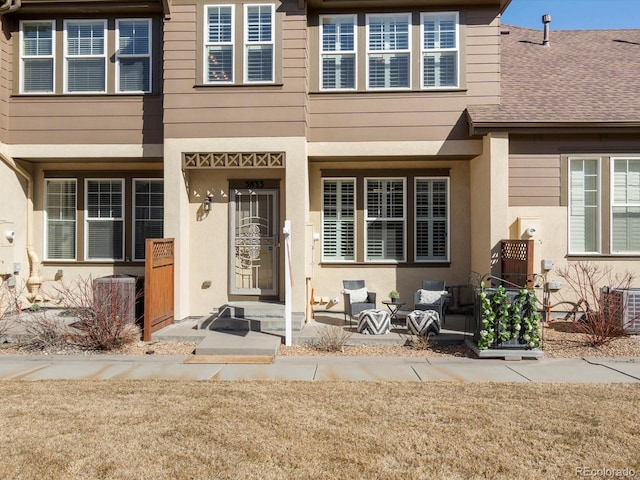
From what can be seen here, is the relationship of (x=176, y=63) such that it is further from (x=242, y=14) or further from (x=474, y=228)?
(x=474, y=228)

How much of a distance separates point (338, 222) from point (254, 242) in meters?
1.88

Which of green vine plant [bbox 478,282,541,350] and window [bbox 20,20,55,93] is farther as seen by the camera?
window [bbox 20,20,55,93]

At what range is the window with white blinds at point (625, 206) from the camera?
9.37 meters

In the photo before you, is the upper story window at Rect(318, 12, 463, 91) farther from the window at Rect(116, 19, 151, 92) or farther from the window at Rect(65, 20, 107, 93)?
the window at Rect(65, 20, 107, 93)

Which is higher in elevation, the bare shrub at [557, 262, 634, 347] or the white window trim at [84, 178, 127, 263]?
the white window trim at [84, 178, 127, 263]

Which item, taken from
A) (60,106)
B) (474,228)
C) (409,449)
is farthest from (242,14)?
(409,449)

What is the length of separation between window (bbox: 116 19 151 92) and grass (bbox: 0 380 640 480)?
6438 millimetres

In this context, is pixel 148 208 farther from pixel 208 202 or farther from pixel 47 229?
pixel 47 229

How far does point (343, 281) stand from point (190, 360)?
12.6 ft

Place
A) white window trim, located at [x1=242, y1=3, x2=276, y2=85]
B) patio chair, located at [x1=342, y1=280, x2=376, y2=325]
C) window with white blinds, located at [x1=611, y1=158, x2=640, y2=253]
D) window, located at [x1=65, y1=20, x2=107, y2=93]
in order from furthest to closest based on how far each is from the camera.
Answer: window, located at [x1=65, y1=20, x2=107, y2=93], window with white blinds, located at [x1=611, y1=158, x2=640, y2=253], white window trim, located at [x1=242, y1=3, x2=276, y2=85], patio chair, located at [x1=342, y1=280, x2=376, y2=325]

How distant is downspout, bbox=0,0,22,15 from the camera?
31.1 ft

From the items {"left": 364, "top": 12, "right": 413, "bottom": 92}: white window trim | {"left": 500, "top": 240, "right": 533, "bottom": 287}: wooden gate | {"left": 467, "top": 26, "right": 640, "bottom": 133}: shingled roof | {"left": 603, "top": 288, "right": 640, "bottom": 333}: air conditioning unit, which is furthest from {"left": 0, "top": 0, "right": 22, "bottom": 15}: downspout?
{"left": 603, "top": 288, "right": 640, "bottom": 333}: air conditioning unit

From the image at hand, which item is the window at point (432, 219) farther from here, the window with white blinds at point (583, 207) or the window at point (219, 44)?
the window at point (219, 44)

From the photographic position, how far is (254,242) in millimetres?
9961
